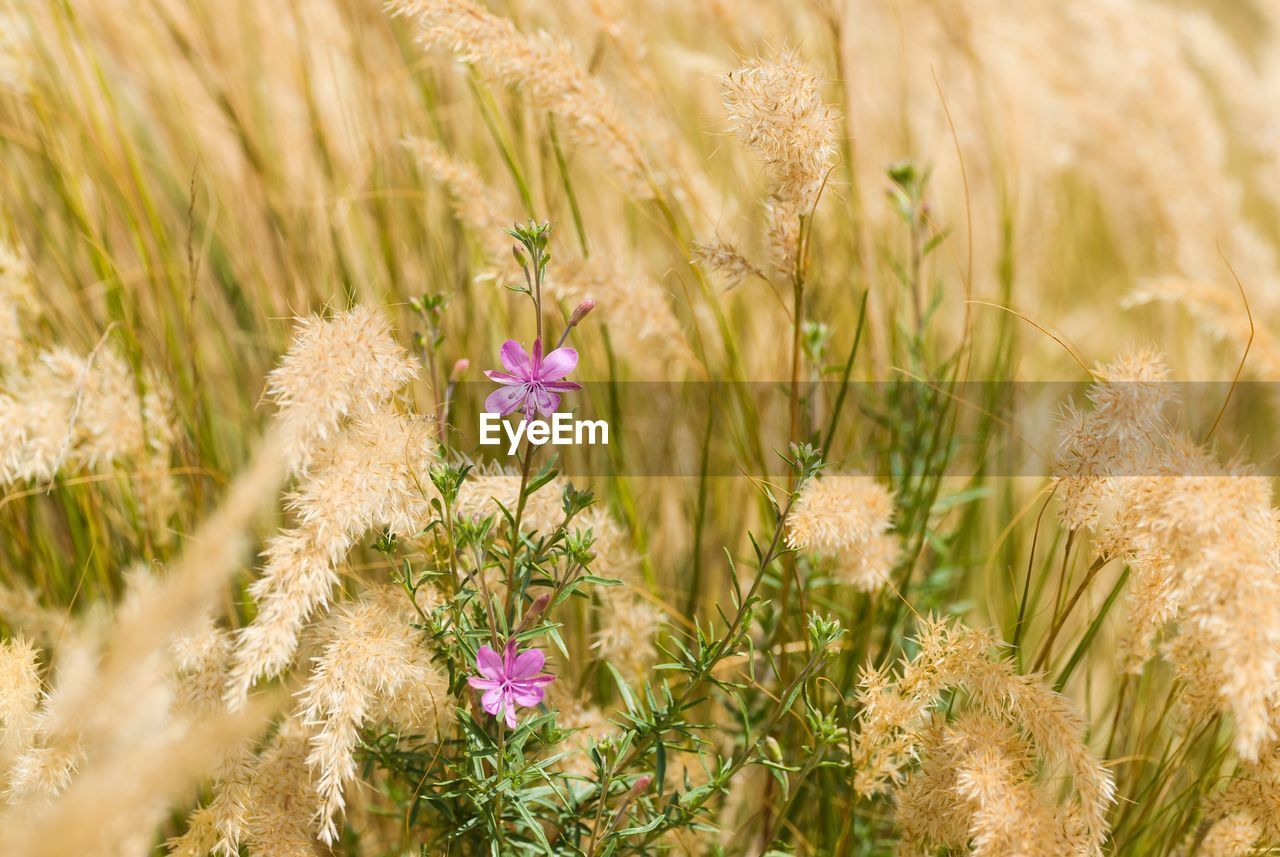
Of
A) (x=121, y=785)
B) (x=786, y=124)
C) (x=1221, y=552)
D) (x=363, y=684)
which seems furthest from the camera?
(x=786, y=124)

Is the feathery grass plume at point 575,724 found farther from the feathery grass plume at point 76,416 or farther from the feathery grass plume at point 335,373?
the feathery grass plume at point 76,416

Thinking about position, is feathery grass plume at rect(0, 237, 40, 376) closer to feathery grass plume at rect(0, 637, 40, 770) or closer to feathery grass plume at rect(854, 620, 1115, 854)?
A: feathery grass plume at rect(0, 637, 40, 770)

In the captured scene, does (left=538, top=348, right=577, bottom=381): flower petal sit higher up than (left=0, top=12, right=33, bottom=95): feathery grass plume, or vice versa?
(left=0, top=12, right=33, bottom=95): feathery grass plume

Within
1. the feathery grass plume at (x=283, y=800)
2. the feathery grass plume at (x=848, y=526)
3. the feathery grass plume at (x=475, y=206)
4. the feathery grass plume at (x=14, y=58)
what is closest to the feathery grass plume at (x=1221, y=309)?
the feathery grass plume at (x=848, y=526)

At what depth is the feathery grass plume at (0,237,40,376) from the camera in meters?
1.44

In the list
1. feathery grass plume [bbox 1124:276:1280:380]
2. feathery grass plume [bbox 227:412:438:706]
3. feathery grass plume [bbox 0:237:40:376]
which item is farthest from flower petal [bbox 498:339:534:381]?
feathery grass plume [bbox 1124:276:1280:380]

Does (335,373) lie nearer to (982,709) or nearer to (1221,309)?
(982,709)

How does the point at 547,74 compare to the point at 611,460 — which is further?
the point at 611,460

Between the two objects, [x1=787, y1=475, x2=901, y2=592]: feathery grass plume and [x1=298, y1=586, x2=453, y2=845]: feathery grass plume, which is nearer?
[x1=298, y1=586, x2=453, y2=845]: feathery grass plume

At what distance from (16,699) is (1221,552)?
1.14 m

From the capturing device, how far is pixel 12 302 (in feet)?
4.84

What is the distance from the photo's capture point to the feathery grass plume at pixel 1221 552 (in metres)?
0.80

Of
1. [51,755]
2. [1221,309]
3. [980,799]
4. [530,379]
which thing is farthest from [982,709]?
[1221,309]

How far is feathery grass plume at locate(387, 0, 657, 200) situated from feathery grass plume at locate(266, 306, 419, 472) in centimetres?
50
